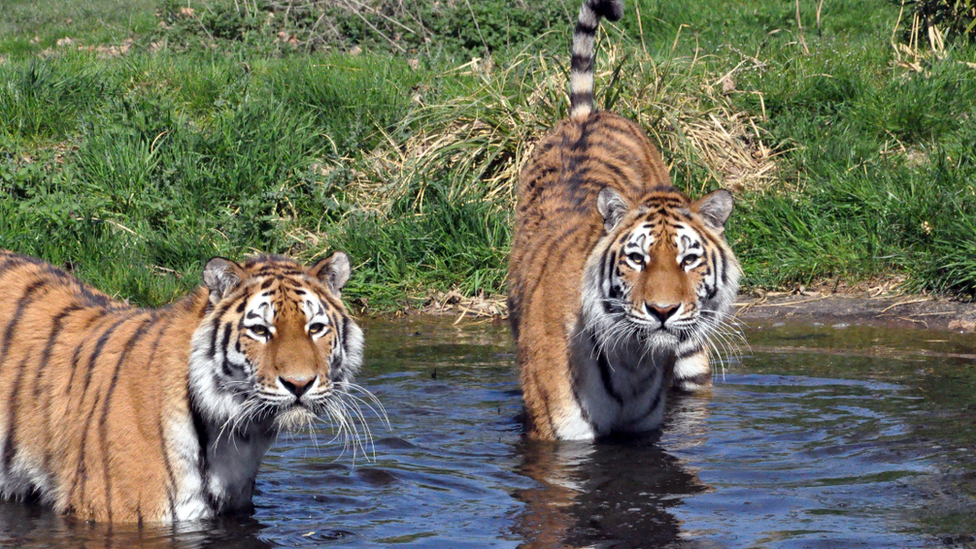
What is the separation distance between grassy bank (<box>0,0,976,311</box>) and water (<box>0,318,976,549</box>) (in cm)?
115

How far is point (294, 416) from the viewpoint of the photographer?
11.0 feet

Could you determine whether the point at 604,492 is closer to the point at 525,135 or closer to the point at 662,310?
the point at 662,310

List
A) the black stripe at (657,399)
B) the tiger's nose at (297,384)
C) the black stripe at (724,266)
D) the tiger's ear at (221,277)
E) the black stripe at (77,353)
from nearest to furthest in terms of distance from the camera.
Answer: the tiger's nose at (297,384), the tiger's ear at (221,277), the black stripe at (77,353), the black stripe at (724,266), the black stripe at (657,399)

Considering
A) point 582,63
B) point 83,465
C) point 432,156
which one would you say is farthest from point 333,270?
point 432,156

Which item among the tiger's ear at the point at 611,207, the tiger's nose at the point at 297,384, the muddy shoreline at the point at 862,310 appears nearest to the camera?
the tiger's nose at the point at 297,384

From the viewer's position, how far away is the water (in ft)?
11.8

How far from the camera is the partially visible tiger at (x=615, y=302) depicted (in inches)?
166

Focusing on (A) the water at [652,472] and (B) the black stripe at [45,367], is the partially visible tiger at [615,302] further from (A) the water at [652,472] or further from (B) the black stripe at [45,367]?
(B) the black stripe at [45,367]

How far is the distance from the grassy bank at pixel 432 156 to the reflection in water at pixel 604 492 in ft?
8.21

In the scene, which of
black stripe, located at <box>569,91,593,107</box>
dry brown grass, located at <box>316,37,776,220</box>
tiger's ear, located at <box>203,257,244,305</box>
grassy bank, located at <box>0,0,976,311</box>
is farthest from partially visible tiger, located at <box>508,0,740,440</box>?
dry brown grass, located at <box>316,37,776,220</box>

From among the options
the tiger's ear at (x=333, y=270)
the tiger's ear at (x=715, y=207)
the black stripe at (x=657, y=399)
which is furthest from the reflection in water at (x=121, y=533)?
the tiger's ear at (x=715, y=207)

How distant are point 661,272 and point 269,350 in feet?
5.02

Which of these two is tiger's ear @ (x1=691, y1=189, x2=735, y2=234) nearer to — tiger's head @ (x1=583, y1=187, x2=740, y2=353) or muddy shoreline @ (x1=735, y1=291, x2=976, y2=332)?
tiger's head @ (x1=583, y1=187, x2=740, y2=353)

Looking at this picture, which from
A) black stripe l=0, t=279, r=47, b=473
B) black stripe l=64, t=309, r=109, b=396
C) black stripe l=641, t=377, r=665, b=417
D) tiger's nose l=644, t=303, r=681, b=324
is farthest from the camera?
black stripe l=641, t=377, r=665, b=417
